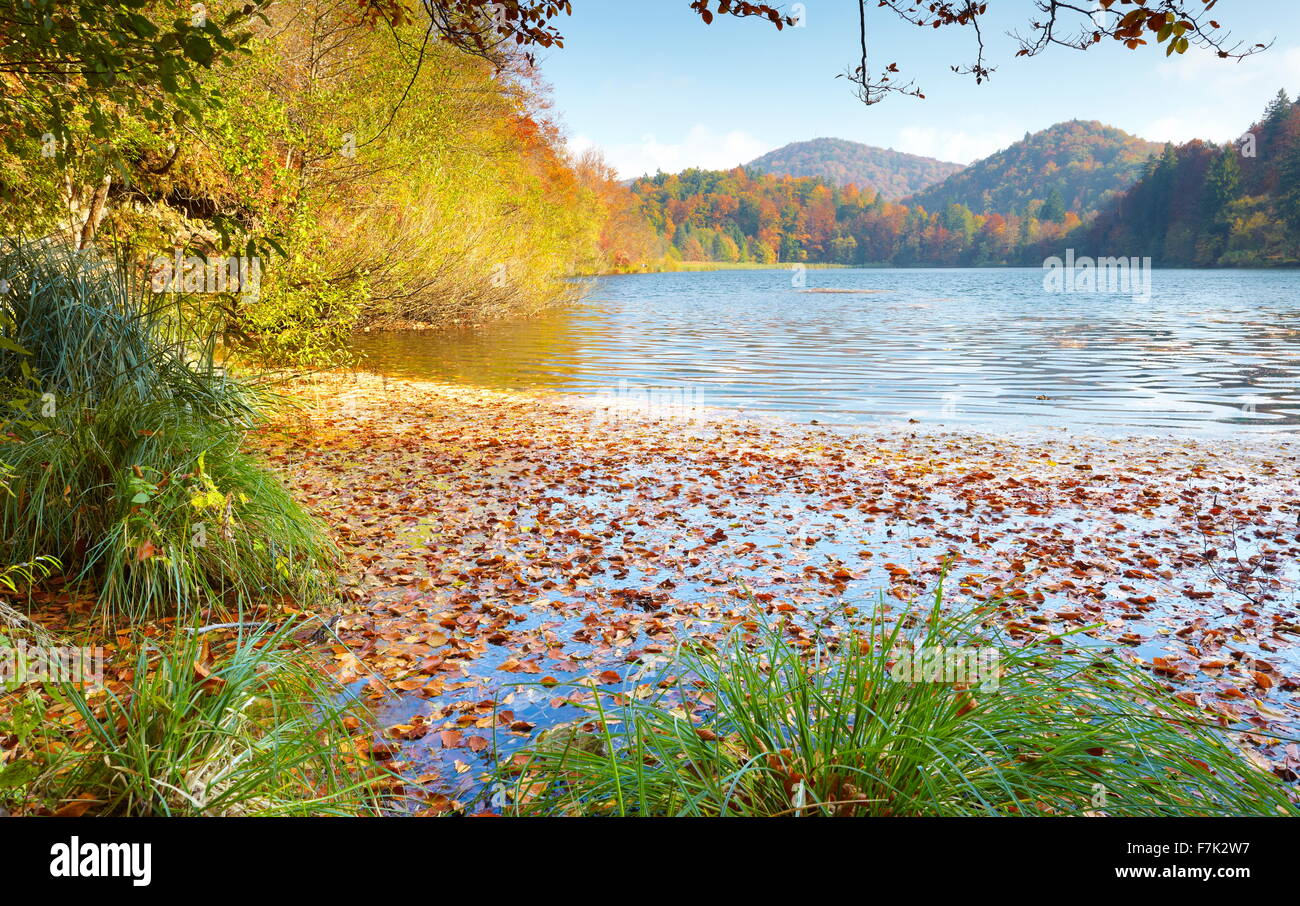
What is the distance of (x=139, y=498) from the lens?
13.1 feet

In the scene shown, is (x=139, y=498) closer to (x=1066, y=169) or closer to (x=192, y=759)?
(x=192, y=759)

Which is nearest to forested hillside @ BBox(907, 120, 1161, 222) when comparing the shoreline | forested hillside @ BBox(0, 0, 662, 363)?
forested hillside @ BBox(0, 0, 662, 363)

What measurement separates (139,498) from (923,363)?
697 inches

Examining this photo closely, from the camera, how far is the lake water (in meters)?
12.9

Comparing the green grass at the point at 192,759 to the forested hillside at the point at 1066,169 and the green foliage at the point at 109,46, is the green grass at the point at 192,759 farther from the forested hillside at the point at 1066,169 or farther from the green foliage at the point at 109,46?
the forested hillside at the point at 1066,169

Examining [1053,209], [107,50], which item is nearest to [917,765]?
→ [107,50]

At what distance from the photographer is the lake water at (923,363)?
42.4 feet

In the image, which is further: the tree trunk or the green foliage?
the tree trunk

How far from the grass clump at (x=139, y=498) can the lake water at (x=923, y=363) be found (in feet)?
28.7

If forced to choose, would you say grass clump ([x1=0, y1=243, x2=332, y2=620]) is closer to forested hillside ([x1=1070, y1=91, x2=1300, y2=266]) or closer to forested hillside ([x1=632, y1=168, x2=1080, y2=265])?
forested hillside ([x1=1070, y1=91, x2=1300, y2=266])

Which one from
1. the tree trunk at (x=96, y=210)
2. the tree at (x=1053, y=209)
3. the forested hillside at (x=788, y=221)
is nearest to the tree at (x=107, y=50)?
the tree trunk at (x=96, y=210)

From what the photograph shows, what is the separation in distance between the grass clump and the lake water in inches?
344
